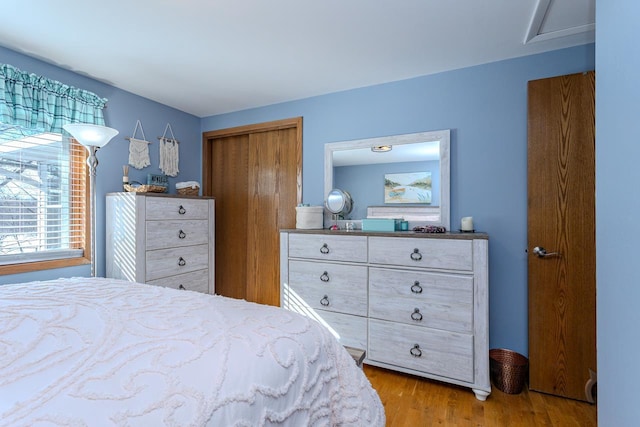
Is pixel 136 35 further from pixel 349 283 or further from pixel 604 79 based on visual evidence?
pixel 604 79

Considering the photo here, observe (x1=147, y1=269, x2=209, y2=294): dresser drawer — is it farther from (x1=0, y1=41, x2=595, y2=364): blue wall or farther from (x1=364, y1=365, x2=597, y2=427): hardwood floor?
(x1=364, y1=365, x2=597, y2=427): hardwood floor

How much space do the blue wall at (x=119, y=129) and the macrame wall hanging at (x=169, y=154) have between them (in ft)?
0.15

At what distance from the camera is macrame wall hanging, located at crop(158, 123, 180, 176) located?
3131mm

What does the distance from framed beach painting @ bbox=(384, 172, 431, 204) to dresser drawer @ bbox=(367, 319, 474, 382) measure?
99 centimetres

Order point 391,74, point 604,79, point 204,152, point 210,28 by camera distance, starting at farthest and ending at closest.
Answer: point 204,152
point 391,74
point 210,28
point 604,79

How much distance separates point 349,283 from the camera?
2285 millimetres

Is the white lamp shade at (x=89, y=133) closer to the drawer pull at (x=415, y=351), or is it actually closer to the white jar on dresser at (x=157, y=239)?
the white jar on dresser at (x=157, y=239)

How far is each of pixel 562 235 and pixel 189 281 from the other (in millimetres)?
2964

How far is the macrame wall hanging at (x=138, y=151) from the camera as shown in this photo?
9.34ft

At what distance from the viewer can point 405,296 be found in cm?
210

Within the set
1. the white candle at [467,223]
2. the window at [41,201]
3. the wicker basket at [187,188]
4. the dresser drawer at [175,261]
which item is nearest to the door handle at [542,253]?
the white candle at [467,223]

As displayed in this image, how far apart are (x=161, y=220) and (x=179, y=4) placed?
1625mm

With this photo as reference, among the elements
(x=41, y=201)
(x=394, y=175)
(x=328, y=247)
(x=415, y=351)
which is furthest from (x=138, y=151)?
(x=415, y=351)

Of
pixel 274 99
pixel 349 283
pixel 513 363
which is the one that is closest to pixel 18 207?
pixel 274 99
